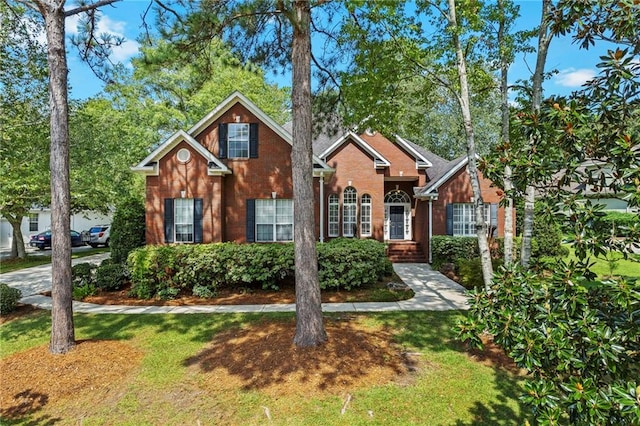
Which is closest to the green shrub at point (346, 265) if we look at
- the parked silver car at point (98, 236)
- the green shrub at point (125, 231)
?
the green shrub at point (125, 231)

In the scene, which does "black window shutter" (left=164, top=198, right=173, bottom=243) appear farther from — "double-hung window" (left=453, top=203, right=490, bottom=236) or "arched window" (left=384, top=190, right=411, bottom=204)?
"double-hung window" (left=453, top=203, right=490, bottom=236)

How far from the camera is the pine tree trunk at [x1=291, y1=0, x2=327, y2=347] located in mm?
6195

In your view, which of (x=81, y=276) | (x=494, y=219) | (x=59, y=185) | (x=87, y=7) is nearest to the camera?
(x=59, y=185)

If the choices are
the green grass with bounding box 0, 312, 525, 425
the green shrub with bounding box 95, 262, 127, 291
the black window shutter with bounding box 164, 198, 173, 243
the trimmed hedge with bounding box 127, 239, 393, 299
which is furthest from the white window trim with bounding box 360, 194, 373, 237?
the green grass with bounding box 0, 312, 525, 425

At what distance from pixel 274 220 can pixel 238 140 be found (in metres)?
3.87

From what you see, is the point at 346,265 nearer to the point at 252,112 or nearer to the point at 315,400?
the point at 315,400

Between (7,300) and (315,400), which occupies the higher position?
(7,300)

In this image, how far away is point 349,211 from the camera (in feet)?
59.0

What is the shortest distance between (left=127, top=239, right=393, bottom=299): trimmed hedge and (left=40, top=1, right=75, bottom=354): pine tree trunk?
14.2 ft

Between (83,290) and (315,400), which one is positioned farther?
(83,290)

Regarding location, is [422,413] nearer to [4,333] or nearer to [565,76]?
[565,76]

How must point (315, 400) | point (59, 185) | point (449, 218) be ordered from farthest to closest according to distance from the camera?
point (449, 218)
point (59, 185)
point (315, 400)

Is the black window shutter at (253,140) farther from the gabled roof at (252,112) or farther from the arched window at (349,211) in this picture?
the arched window at (349,211)

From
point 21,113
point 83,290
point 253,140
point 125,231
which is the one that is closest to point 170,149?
point 253,140
